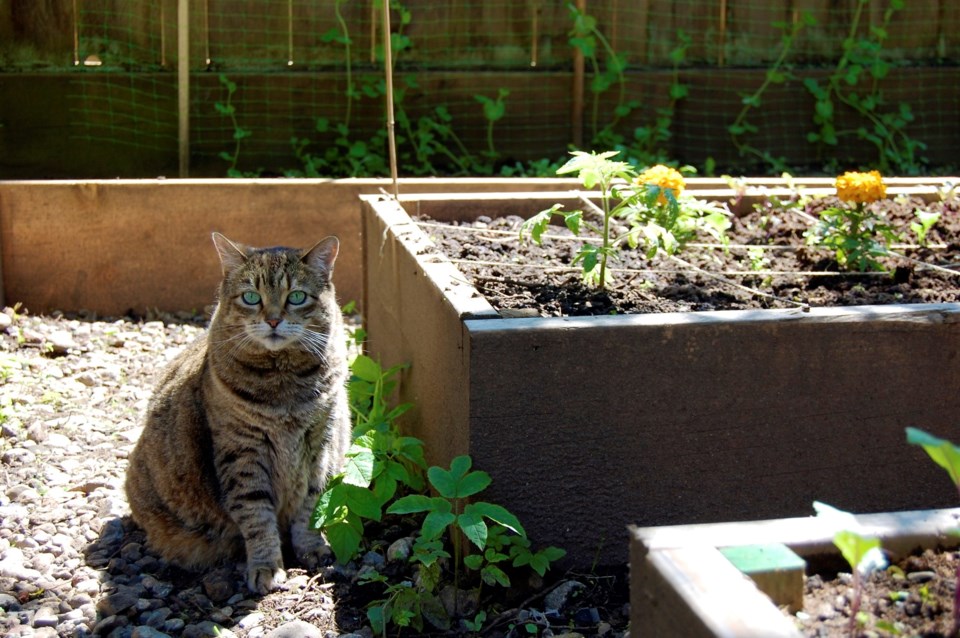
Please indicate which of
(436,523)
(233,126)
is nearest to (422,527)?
(436,523)

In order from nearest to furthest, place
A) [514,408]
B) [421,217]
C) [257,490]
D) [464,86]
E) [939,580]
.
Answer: [939,580] → [514,408] → [257,490] → [421,217] → [464,86]

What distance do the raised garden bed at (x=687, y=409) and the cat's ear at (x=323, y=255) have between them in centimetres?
49

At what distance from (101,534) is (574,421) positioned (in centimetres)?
175

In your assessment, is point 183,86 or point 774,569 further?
point 183,86

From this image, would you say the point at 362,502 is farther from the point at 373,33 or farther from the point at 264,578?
the point at 373,33

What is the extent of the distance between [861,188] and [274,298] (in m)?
2.09

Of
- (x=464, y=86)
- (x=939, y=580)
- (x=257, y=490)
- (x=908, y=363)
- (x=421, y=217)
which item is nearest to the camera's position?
(x=939, y=580)

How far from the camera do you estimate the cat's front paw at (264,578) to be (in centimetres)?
328

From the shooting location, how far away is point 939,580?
199cm

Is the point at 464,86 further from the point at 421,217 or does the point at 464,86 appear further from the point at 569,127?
the point at 421,217

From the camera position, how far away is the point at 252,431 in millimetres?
3418

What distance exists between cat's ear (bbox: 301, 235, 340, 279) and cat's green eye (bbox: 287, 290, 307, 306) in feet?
0.43

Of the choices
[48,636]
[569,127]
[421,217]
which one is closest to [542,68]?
[569,127]

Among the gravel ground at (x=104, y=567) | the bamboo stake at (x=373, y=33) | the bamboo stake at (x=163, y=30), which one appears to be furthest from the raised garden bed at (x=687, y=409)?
the bamboo stake at (x=163, y=30)
